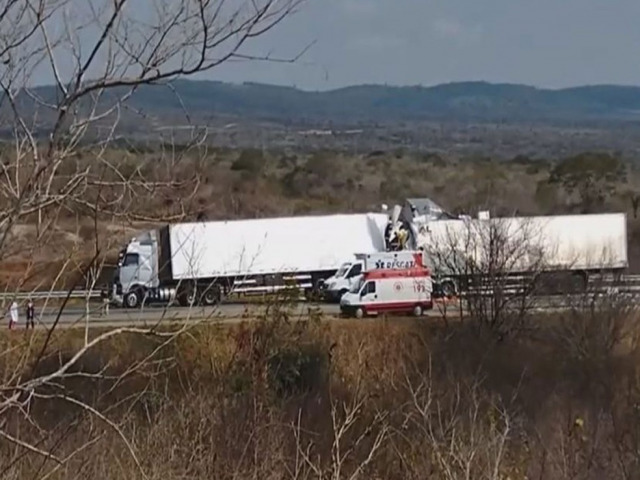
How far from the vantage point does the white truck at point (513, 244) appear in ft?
118

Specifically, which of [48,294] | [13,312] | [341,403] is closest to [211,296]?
[48,294]

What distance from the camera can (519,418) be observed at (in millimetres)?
21969

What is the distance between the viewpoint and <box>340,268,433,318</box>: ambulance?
34875mm

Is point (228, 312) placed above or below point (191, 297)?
below

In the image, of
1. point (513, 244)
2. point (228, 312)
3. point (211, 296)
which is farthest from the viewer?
point (513, 244)

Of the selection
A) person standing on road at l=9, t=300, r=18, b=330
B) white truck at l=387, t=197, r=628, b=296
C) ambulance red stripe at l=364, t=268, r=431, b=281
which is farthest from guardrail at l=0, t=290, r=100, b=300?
white truck at l=387, t=197, r=628, b=296

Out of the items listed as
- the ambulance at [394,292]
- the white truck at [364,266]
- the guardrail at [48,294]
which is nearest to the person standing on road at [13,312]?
the guardrail at [48,294]

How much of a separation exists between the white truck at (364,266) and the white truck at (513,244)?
1039 mm

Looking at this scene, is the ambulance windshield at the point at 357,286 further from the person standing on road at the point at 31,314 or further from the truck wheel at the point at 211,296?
the person standing on road at the point at 31,314

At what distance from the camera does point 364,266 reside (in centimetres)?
3588

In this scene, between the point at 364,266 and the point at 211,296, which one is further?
→ the point at 364,266

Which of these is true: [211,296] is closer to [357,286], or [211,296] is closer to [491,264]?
[357,286]

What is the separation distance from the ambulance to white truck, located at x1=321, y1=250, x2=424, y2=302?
495mm

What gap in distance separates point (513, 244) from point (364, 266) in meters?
4.66
